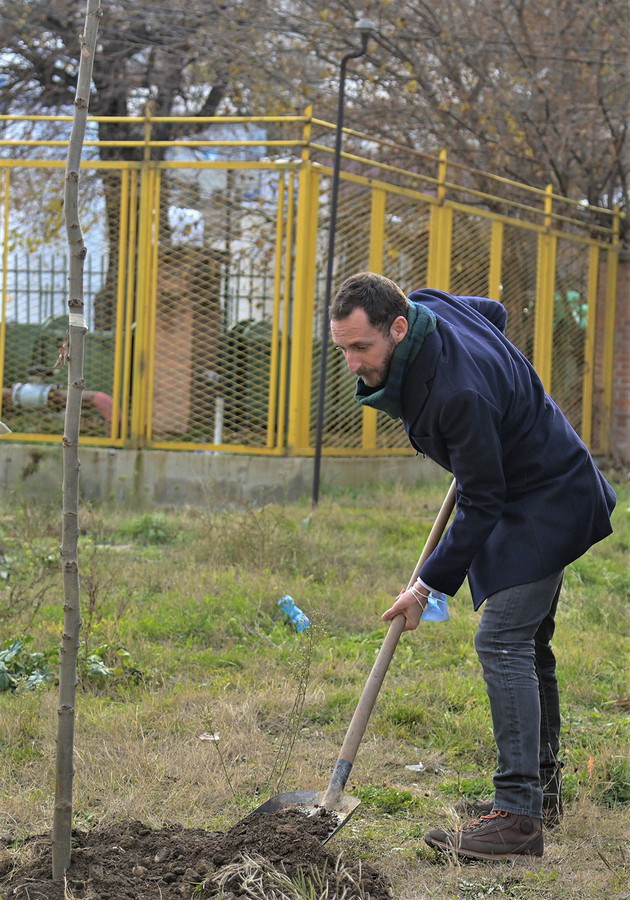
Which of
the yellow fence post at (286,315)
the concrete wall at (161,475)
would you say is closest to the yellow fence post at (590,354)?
the concrete wall at (161,475)

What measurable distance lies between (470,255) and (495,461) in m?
8.83

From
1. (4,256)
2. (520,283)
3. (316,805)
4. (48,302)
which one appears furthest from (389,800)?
(520,283)

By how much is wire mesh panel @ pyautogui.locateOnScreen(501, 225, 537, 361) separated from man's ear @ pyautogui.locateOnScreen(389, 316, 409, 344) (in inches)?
364

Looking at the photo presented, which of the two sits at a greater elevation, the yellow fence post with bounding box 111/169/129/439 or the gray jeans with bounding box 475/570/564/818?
the yellow fence post with bounding box 111/169/129/439

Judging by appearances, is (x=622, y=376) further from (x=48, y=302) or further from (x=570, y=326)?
(x=48, y=302)

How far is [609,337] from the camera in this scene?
528 inches

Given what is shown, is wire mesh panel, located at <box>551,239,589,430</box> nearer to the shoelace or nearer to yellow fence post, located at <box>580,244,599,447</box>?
yellow fence post, located at <box>580,244,599,447</box>

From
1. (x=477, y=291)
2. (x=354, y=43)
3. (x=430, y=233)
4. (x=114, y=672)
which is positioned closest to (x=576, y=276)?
(x=477, y=291)

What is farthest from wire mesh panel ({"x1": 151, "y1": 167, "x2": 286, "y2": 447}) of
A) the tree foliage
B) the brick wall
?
the brick wall

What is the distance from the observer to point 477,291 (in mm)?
11562

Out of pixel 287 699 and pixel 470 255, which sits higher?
pixel 470 255

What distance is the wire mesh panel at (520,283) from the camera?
12.1 metres

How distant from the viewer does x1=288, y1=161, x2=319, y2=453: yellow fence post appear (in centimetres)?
943

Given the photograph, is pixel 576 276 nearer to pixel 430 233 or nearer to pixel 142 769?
pixel 430 233
